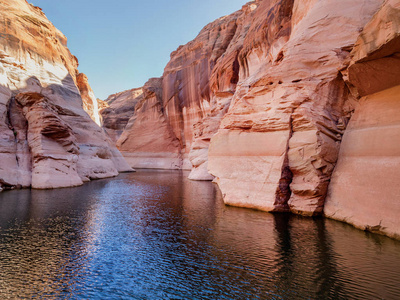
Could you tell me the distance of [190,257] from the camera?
4934 mm

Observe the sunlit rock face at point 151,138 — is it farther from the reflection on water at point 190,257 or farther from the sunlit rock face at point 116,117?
the reflection on water at point 190,257

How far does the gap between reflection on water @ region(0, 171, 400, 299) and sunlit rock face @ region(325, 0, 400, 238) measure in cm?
55

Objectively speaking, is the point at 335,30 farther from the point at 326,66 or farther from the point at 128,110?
the point at 128,110

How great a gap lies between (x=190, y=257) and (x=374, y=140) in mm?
5921

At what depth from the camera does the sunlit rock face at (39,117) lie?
14523 mm

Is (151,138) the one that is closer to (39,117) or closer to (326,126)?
(39,117)

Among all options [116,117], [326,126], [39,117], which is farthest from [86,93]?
[326,126]

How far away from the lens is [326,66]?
892 cm

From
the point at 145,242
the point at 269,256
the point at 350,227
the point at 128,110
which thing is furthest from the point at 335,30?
the point at 128,110

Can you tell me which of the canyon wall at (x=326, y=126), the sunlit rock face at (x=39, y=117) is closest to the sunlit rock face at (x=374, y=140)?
the canyon wall at (x=326, y=126)

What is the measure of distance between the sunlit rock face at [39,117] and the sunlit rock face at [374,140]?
14.7 m

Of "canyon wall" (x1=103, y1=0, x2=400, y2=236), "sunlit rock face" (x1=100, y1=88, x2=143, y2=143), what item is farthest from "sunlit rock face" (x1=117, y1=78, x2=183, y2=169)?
"canyon wall" (x1=103, y1=0, x2=400, y2=236)

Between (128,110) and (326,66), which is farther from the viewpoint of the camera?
(128,110)

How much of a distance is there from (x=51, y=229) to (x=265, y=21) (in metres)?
18.4
